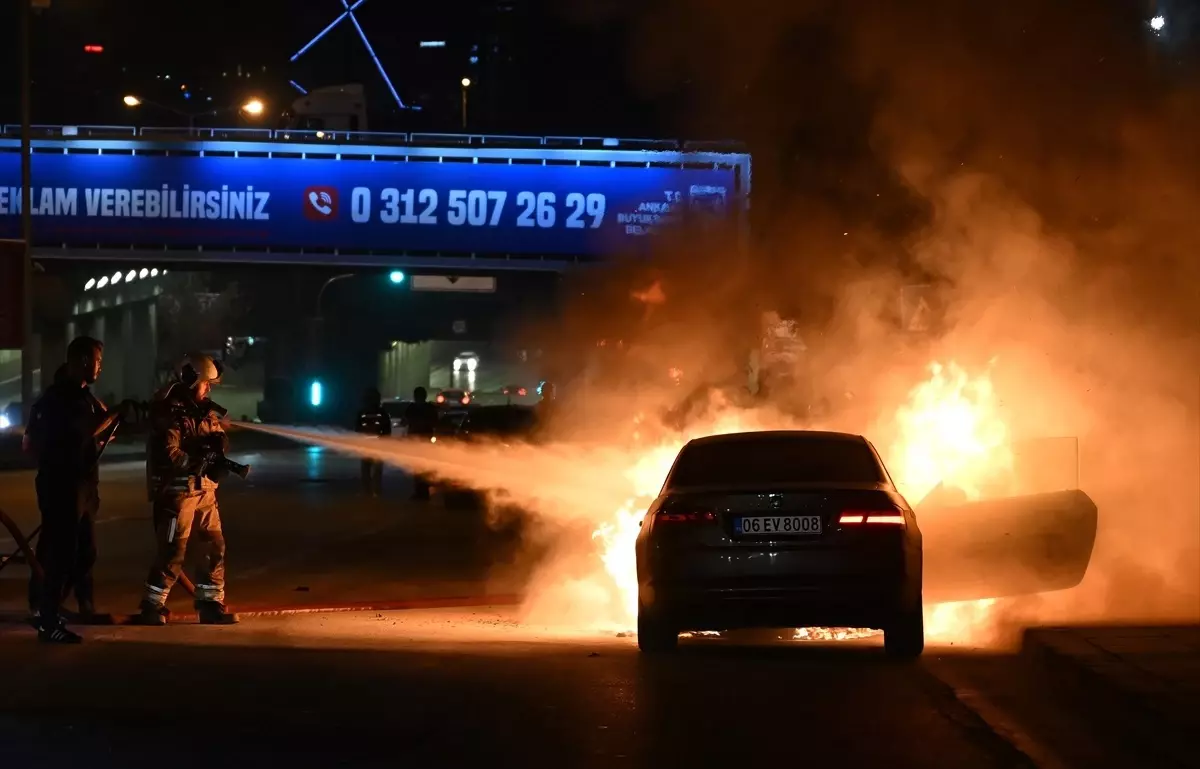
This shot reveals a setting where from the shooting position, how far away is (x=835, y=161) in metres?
21.2

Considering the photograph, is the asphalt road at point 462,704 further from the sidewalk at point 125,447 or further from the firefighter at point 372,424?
the sidewalk at point 125,447

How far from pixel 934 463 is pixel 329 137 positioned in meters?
23.6

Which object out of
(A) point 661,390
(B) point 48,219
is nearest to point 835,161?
(A) point 661,390

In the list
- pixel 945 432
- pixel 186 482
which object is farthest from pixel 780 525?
pixel 945 432

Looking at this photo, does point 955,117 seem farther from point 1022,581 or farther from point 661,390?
point 1022,581

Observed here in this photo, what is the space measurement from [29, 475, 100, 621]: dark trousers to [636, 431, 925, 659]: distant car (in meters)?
3.62

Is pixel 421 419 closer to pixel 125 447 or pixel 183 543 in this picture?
pixel 183 543

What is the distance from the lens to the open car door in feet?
31.4

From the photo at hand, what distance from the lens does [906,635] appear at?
8586mm

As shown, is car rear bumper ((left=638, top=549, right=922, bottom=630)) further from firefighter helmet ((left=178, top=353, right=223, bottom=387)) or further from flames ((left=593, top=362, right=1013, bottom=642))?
firefighter helmet ((left=178, top=353, right=223, bottom=387))

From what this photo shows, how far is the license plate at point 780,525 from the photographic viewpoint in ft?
27.7

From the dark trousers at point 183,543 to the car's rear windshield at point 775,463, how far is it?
3211 mm

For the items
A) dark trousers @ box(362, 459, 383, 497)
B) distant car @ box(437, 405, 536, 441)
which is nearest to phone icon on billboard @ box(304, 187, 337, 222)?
dark trousers @ box(362, 459, 383, 497)

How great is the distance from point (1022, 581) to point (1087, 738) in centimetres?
294
